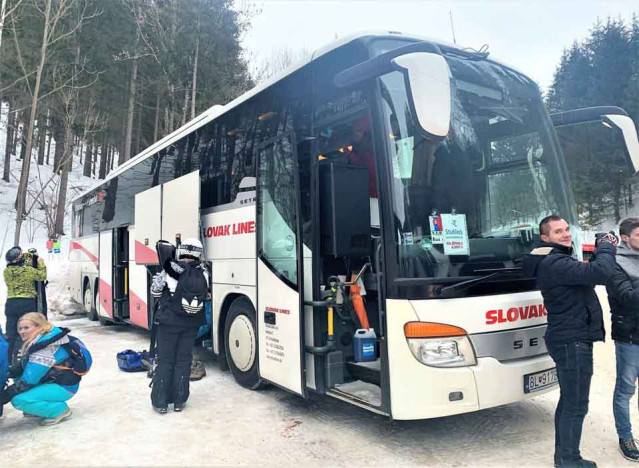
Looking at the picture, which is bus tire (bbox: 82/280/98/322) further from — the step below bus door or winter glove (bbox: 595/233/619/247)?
winter glove (bbox: 595/233/619/247)

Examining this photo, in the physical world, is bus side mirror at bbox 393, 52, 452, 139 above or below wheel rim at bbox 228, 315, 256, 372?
above

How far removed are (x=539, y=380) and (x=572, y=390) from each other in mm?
588

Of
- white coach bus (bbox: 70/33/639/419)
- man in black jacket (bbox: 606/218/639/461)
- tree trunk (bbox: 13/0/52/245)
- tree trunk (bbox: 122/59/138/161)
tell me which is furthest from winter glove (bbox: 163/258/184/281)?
tree trunk (bbox: 122/59/138/161)

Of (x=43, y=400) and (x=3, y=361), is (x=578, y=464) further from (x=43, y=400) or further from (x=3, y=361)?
(x=3, y=361)

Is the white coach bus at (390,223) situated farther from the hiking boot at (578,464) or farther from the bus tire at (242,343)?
the hiking boot at (578,464)

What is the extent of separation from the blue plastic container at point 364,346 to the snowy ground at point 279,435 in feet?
2.38

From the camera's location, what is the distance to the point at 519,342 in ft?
13.5

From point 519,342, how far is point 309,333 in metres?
1.83

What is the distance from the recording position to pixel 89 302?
1226cm

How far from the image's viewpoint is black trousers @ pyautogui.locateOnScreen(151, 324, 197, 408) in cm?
525

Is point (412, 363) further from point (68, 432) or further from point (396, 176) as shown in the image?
point (68, 432)

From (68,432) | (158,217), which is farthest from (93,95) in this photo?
(68,432)

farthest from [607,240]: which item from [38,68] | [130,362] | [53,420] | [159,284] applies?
[38,68]

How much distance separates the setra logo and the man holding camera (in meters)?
6.61
